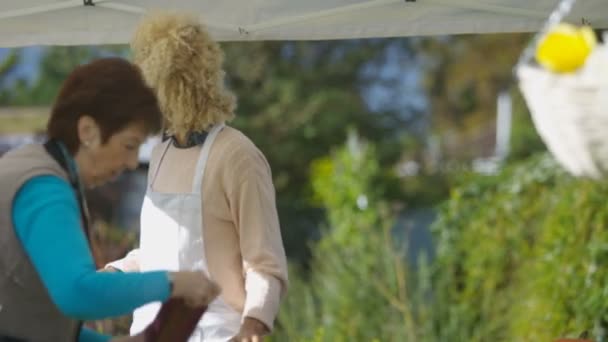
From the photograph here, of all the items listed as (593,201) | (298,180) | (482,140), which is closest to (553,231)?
(593,201)

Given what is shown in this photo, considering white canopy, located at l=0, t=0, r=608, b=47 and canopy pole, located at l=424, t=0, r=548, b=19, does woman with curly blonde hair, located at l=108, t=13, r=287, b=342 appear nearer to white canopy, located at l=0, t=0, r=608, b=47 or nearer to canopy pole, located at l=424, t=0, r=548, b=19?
white canopy, located at l=0, t=0, r=608, b=47

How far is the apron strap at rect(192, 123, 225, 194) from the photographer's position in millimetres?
3127

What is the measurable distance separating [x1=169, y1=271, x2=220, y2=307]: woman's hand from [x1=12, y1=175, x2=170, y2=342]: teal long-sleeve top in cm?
5

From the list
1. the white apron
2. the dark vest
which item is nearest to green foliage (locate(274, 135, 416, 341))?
the white apron

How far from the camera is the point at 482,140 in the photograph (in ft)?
101

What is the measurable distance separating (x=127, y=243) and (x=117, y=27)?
5195mm

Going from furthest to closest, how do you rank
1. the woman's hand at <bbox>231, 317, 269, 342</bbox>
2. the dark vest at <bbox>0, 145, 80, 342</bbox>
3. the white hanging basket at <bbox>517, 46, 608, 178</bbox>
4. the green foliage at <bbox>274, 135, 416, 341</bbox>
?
the green foliage at <bbox>274, 135, 416, 341</bbox> → the woman's hand at <bbox>231, 317, 269, 342</bbox> → the dark vest at <bbox>0, 145, 80, 342</bbox> → the white hanging basket at <bbox>517, 46, 608, 178</bbox>

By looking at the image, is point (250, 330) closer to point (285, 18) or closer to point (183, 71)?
point (183, 71)

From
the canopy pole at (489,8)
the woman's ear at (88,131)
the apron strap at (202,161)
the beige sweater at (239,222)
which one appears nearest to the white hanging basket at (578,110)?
the woman's ear at (88,131)

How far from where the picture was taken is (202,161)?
3.15 metres

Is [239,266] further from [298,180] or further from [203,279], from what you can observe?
[298,180]

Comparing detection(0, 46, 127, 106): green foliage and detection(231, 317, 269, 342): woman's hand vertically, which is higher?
detection(231, 317, 269, 342): woman's hand

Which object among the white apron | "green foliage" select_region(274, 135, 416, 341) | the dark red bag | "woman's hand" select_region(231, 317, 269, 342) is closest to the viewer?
the dark red bag

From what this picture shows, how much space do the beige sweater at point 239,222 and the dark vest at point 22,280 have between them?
68cm
